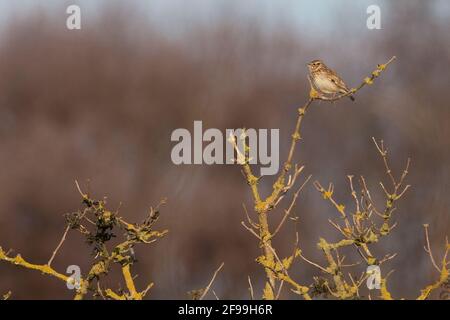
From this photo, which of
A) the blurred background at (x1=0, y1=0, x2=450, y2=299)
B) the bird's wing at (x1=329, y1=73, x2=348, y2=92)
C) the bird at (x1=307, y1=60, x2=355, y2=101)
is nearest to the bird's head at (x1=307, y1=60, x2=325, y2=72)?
the bird at (x1=307, y1=60, x2=355, y2=101)

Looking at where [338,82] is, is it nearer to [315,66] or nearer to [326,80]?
[326,80]

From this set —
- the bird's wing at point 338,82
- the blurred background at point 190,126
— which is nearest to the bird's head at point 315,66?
the bird's wing at point 338,82

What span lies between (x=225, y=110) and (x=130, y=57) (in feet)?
11.5

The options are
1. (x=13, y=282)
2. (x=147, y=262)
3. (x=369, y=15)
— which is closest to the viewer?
(x=13, y=282)

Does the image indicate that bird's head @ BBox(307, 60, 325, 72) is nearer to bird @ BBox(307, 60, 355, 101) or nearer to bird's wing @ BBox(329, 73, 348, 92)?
bird @ BBox(307, 60, 355, 101)

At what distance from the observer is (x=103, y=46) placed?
28.2 metres

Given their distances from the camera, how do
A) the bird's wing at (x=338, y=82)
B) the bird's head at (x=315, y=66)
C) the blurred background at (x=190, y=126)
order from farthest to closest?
the blurred background at (x=190, y=126) < the bird's head at (x=315, y=66) < the bird's wing at (x=338, y=82)

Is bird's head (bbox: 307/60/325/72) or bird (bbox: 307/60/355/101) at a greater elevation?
bird's head (bbox: 307/60/325/72)

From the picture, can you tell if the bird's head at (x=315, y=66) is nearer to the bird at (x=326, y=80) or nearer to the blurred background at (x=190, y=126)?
the bird at (x=326, y=80)

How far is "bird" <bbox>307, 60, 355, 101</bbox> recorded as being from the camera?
34.0 feet

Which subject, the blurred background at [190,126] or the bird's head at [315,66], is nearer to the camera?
the bird's head at [315,66]

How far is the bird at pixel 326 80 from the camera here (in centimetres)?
1037
